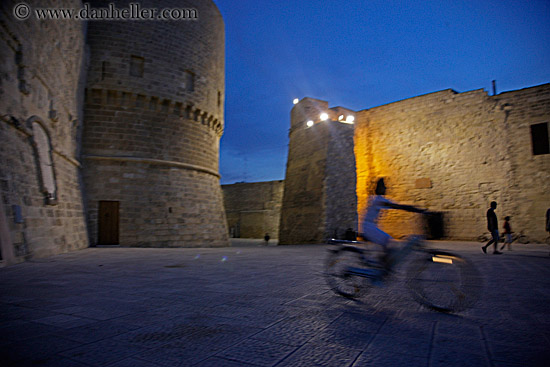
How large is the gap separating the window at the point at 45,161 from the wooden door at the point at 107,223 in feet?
11.1

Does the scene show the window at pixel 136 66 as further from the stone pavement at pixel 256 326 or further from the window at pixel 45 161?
the stone pavement at pixel 256 326

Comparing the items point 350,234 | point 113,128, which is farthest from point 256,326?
point 113,128

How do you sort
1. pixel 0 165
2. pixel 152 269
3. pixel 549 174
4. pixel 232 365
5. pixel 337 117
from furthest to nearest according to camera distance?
1. pixel 337 117
2. pixel 549 174
3. pixel 0 165
4. pixel 152 269
5. pixel 232 365

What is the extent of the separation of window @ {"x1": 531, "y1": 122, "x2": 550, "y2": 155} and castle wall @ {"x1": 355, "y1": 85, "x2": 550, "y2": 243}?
0.26 m

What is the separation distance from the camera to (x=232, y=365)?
172 cm

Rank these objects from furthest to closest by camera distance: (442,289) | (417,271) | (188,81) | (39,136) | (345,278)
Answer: (188,81)
(39,136)
(442,289)
(345,278)
(417,271)

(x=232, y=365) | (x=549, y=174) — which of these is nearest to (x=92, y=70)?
(x=232, y=365)

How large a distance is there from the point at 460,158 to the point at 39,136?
1594 centimetres

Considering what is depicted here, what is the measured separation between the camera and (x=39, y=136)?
8.45m

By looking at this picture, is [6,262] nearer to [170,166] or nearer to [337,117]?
[170,166]

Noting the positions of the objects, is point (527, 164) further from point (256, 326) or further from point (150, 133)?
point (150, 133)

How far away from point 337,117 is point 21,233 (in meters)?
15.3

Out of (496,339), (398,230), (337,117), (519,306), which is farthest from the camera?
(337,117)

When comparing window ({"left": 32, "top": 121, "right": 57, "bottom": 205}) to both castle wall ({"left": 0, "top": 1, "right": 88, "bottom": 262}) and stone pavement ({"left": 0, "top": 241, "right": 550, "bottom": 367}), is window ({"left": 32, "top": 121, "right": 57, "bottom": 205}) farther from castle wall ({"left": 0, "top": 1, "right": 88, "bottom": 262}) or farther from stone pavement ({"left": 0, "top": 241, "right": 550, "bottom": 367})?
stone pavement ({"left": 0, "top": 241, "right": 550, "bottom": 367})
